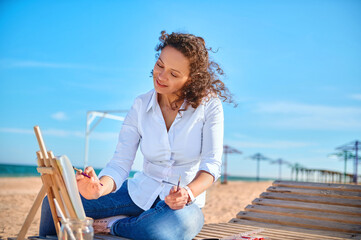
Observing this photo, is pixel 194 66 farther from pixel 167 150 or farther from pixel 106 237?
pixel 106 237

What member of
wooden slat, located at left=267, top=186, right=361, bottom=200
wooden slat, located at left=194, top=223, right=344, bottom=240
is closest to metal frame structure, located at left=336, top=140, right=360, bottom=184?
wooden slat, located at left=267, top=186, right=361, bottom=200

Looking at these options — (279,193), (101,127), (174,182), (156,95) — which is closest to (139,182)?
(174,182)

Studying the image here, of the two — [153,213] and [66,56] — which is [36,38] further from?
[153,213]

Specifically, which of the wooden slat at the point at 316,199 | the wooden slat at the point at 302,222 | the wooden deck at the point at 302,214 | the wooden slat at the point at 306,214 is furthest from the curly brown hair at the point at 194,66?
the wooden slat at the point at 316,199

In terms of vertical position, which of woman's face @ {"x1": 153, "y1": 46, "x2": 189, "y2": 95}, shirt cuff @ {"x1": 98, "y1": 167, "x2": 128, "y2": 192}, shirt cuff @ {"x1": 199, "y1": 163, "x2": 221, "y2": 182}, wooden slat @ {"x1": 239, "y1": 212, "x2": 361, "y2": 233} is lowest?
wooden slat @ {"x1": 239, "y1": 212, "x2": 361, "y2": 233}

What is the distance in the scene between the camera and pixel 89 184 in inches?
82.2

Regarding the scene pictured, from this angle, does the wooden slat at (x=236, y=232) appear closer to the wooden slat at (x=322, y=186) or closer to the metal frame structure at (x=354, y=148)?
the wooden slat at (x=322, y=186)

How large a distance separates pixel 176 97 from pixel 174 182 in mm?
613

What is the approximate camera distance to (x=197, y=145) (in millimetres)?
2623

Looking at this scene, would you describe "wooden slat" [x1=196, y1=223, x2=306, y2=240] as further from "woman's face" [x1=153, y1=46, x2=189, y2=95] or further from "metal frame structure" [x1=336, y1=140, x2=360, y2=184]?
"metal frame structure" [x1=336, y1=140, x2=360, y2=184]

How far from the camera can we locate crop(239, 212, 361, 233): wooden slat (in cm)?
360

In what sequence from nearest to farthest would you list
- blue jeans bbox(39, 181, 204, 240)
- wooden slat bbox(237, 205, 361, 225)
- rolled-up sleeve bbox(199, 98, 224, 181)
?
blue jeans bbox(39, 181, 204, 240)
rolled-up sleeve bbox(199, 98, 224, 181)
wooden slat bbox(237, 205, 361, 225)

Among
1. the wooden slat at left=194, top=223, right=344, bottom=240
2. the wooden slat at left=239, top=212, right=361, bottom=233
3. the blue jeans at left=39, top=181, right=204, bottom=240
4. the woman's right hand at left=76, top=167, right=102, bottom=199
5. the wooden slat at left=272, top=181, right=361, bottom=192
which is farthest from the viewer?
the wooden slat at left=272, top=181, right=361, bottom=192

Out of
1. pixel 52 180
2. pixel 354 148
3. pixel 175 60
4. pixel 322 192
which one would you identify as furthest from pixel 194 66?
pixel 354 148
